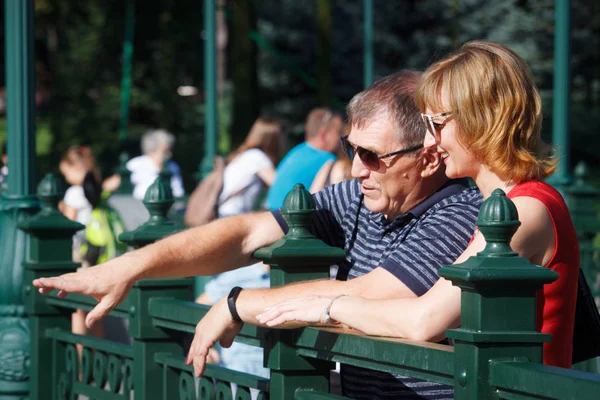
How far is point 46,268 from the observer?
4688 mm

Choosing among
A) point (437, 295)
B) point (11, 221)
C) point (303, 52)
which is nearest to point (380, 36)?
point (303, 52)

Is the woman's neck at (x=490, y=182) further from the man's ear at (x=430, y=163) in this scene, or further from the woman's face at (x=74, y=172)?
the woman's face at (x=74, y=172)

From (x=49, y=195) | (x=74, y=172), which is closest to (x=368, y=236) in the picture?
(x=49, y=195)

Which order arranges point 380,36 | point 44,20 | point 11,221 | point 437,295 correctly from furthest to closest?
1. point 380,36
2. point 44,20
3. point 11,221
4. point 437,295

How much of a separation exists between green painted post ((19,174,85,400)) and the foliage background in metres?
27.0

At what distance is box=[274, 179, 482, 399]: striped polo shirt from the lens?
9.91 ft

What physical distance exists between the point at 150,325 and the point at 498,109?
5.14ft

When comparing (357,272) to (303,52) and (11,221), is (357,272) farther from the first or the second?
(303,52)

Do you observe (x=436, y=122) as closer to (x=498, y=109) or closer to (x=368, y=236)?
(x=498, y=109)

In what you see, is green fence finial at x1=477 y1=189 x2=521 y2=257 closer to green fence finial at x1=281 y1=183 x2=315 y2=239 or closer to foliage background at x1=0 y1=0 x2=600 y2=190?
green fence finial at x1=281 y1=183 x2=315 y2=239

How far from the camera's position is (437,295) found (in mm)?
2574

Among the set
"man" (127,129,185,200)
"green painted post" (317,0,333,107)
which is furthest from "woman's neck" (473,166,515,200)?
"green painted post" (317,0,333,107)

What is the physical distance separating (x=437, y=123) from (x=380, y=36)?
31860mm

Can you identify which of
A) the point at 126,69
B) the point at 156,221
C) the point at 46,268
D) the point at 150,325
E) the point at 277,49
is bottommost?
the point at 150,325
